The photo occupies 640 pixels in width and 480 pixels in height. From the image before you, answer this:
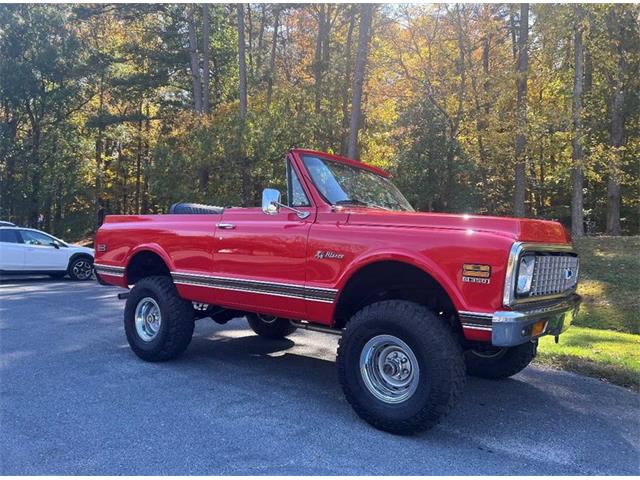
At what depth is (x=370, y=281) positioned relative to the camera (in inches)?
177

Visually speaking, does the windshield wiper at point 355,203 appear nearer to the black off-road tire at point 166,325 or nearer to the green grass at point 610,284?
the black off-road tire at point 166,325

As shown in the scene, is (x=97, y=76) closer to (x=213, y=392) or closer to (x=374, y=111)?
(x=374, y=111)

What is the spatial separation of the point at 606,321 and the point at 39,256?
13.8 metres

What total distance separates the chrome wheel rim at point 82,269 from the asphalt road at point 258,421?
909 centimetres

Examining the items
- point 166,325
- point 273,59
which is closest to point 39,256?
point 166,325

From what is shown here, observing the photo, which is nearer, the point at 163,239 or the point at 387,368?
the point at 387,368

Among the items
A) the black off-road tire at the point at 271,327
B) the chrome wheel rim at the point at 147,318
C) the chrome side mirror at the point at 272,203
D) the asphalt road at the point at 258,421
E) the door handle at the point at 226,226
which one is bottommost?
the asphalt road at the point at 258,421

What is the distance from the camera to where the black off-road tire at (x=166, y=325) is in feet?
18.3

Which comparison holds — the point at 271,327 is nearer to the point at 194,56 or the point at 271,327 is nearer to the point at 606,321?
the point at 606,321

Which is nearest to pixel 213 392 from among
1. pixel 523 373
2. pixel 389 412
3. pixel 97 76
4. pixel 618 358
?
pixel 389 412

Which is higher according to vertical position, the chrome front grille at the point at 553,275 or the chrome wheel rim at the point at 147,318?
the chrome front grille at the point at 553,275

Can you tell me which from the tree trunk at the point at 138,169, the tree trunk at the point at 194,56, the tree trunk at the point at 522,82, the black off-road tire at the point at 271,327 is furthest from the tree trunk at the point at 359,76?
Answer: the tree trunk at the point at 138,169

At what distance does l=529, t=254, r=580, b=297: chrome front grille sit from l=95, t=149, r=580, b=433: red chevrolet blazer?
2 cm

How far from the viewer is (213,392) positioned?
4.77 metres
